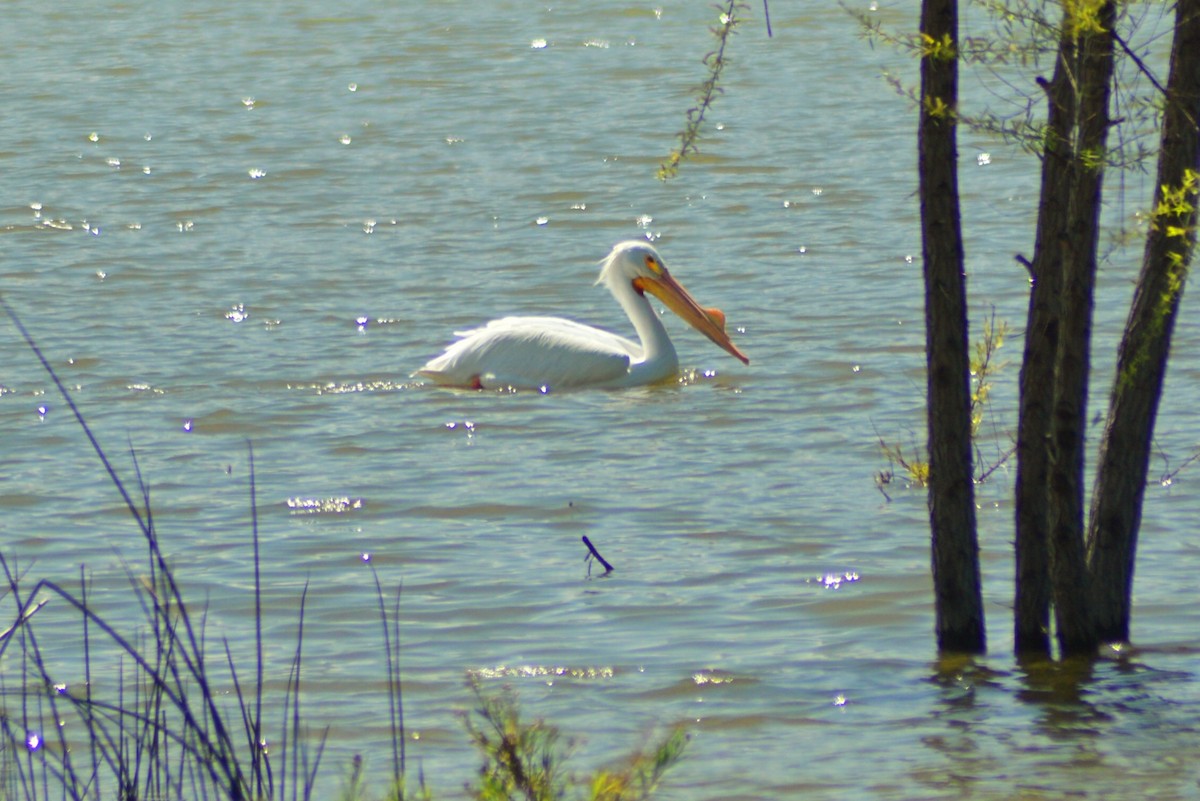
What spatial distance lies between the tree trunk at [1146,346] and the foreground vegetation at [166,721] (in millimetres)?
1264

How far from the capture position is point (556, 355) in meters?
11.3

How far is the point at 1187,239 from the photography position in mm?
5047

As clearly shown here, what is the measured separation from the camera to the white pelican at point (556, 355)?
11227 millimetres

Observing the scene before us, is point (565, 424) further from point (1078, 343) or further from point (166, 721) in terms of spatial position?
point (1078, 343)

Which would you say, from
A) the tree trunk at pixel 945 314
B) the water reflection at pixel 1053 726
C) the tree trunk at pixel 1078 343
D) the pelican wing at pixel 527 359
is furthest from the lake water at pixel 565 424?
the tree trunk at pixel 945 314

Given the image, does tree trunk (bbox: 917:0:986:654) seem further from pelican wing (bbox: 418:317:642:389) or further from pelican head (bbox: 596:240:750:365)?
pelican head (bbox: 596:240:750:365)

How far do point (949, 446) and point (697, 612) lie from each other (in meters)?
1.62

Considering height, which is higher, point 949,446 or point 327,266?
point 327,266

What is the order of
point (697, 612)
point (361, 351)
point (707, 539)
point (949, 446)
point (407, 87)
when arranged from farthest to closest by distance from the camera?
point (407, 87) < point (361, 351) < point (707, 539) < point (697, 612) < point (949, 446)

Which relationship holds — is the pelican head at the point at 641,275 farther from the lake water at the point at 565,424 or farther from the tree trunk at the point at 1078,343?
the tree trunk at the point at 1078,343

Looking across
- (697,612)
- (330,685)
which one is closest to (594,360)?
(697,612)

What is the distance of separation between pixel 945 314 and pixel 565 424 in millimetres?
5069

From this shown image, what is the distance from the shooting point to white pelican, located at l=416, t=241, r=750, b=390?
1123 cm

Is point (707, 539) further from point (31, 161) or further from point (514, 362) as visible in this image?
point (31, 161)
